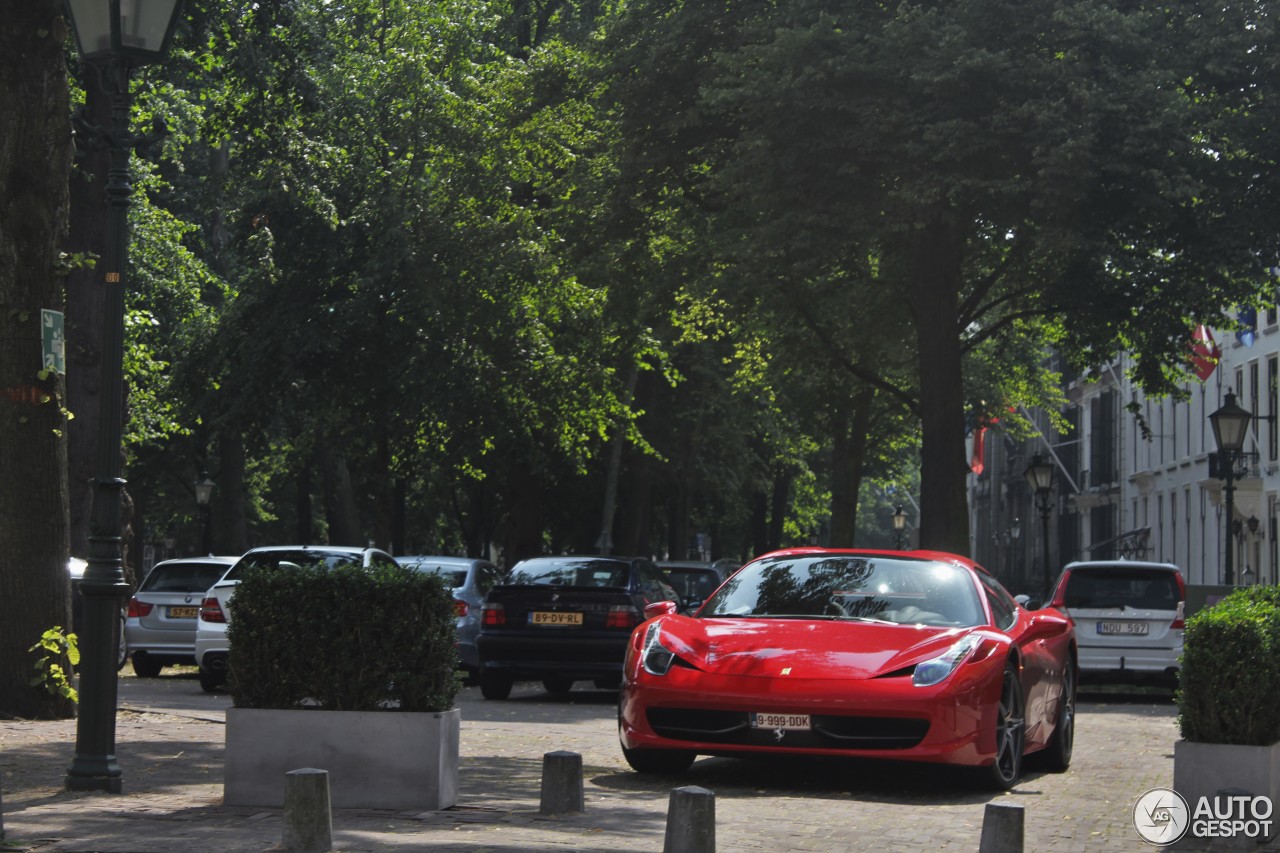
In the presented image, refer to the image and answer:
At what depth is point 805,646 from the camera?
11.3m

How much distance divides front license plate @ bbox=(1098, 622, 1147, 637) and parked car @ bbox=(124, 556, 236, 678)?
11.0m

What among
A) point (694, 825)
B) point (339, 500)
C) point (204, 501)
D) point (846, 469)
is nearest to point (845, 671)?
point (694, 825)

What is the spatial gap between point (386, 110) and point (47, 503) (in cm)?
2224

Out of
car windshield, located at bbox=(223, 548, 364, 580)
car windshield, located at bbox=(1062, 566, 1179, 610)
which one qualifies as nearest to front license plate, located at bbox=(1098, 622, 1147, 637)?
car windshield, located at bbox=(1062, 566, 1179, 610)

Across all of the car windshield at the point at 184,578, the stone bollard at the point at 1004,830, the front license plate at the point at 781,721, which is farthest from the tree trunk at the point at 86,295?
the stone bollard at the point at 1004,830

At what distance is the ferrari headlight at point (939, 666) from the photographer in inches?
427

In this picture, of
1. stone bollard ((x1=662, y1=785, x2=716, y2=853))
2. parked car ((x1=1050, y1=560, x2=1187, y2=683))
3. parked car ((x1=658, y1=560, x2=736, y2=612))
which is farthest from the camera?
parked car ((x1=658, y1=560, x2=736, y2=612))

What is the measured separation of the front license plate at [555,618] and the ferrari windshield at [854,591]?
825cm

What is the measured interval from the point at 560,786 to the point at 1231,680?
3241 millimetres

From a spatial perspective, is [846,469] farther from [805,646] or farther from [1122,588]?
[805,646]

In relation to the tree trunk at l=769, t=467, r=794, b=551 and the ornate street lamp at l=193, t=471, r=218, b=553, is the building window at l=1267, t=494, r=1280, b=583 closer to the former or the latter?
the tree trunk at l=769, t=467, r=794, b=551

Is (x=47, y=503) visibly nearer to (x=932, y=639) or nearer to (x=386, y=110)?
(x=932, y=639)

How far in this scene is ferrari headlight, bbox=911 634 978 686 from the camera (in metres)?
10.8

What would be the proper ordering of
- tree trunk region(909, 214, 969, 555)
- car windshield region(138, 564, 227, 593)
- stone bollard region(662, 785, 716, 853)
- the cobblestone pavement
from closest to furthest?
stone bollard region(662, 785, 716, 853)
the cobblestone pavement
car windshield region(138, 564, 227, 593)
tree trunk region(909, 214, 969, 555)
